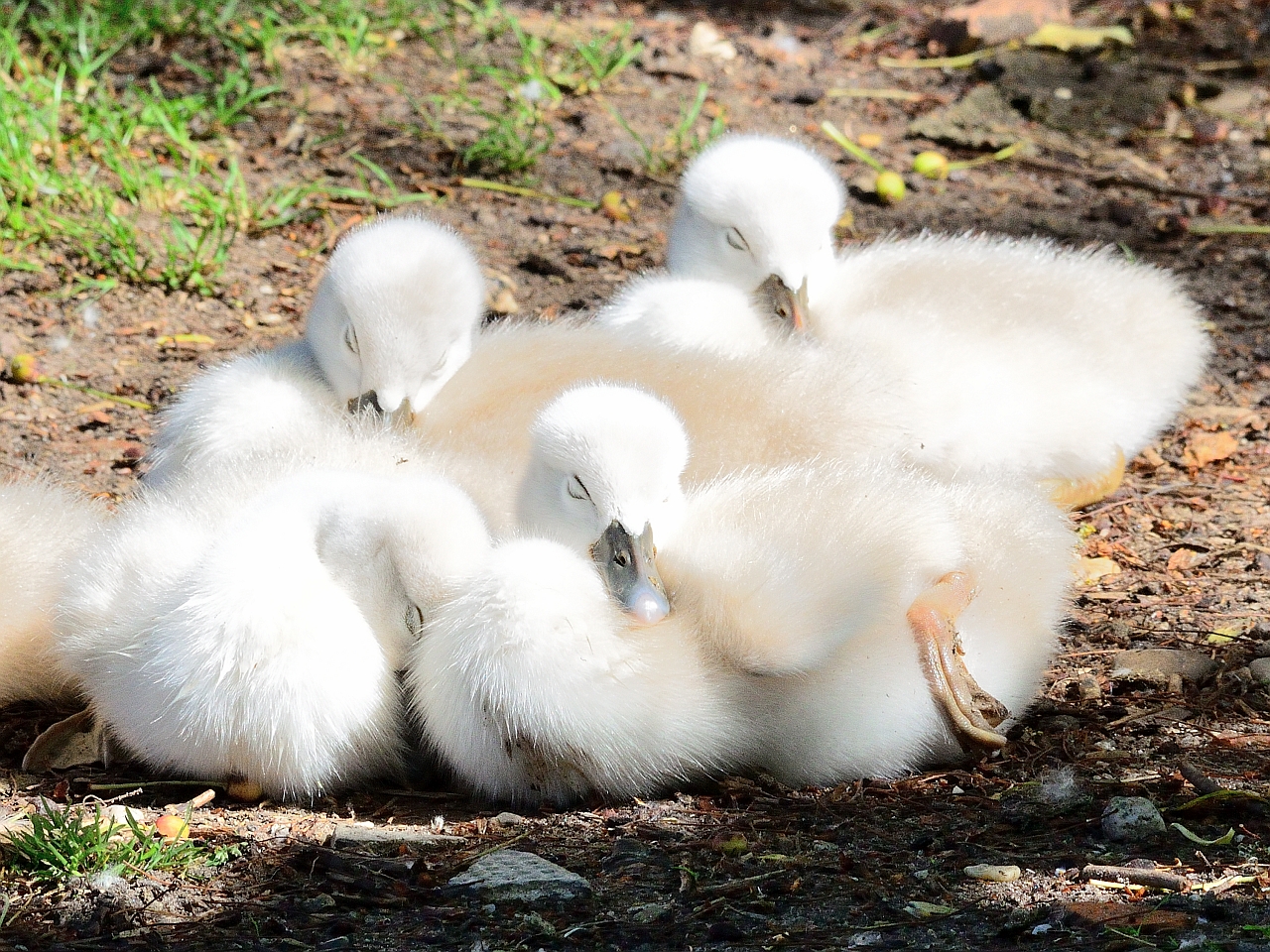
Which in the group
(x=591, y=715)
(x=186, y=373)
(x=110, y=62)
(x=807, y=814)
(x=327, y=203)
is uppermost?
(x=110, y=62)

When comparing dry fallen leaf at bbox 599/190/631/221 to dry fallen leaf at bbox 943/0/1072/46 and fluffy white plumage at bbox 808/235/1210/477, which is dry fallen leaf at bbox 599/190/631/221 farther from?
dry fallen leaf at bbox 943/0/1072/46

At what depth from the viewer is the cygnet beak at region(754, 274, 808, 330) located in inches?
171

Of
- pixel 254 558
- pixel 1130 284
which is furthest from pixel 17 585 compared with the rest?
pixel 1130 284

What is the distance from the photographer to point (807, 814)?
2.85 m

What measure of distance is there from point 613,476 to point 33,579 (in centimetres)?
132

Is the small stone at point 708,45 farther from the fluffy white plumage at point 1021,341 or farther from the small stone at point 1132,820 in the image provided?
the small stone at point 1132,820

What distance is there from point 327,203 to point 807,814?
3627 mm

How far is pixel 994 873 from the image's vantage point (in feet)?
8.32

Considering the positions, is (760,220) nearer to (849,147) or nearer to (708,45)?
(849,147)

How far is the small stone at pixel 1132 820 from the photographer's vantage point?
8.68 ft

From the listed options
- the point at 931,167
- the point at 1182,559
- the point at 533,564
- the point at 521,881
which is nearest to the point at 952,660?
the point at 533,564

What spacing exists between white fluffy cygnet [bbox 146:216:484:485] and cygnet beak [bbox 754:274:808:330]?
2.95 ft

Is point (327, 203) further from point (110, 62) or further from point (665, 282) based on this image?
point (665, 282)

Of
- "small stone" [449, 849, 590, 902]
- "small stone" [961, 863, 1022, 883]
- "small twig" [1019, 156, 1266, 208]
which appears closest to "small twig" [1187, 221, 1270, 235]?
"small twig" [1019, 156, 1266, 208]
